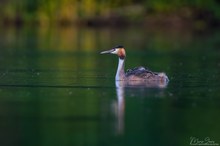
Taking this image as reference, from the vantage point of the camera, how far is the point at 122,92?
18.3 meters

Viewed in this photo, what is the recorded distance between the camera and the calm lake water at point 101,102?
45.3 ft

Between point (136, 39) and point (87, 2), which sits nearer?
point (136, 39)

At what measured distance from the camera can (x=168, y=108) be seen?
53.2 feet

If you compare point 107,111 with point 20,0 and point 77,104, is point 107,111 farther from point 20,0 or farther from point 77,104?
point 20,0

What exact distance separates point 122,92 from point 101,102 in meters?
1.47

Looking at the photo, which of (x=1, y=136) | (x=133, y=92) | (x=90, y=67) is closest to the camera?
(x=1, y=136)

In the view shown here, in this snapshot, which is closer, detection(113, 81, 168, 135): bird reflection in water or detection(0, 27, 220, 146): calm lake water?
detection(0, 27, 220, 146): calm lake water

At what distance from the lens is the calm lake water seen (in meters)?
13.8

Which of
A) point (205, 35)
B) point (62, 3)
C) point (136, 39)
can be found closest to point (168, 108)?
point (136, 39)

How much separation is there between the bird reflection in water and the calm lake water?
20 mm

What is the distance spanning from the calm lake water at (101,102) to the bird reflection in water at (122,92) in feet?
0.07

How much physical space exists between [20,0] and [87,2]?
160 inches

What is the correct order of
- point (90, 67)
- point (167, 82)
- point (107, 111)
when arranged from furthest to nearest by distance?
point (90, 67), point (167, 82), point (107, 111)

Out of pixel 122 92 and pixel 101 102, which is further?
pixel 122 92
